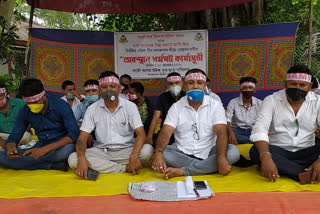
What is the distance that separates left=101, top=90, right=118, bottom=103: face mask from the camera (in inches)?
128

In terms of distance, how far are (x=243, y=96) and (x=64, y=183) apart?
10.1 feet

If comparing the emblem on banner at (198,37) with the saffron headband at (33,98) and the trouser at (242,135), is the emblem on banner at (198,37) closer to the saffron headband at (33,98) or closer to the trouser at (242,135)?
the trouser at (242,135)

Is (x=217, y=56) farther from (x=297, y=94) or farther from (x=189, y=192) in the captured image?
(x=189, y=192)

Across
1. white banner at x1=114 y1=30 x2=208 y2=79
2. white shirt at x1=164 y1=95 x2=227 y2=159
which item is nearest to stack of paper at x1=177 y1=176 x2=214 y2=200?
white shirt at x1=164 y1=95 x2=227 y2=159

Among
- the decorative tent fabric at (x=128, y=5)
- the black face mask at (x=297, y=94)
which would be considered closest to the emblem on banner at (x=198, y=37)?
the decorative tent fabric at (x=128, y=5)

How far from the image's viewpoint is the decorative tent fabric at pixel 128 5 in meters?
5.59

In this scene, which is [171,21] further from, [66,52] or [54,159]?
[54,159]

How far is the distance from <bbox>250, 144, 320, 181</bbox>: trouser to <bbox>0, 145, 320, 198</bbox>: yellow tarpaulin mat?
3.6 inches

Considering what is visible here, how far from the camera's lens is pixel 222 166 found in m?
2.83

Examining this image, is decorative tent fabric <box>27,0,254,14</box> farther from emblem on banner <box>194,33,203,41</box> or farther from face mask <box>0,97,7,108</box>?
face mask <box>0,97,7,108</box>

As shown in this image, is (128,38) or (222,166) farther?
(128,38)

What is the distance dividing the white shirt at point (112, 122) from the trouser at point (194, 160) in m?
0.51

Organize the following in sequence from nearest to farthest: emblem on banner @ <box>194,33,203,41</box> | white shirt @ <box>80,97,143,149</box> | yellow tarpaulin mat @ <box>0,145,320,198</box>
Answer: yellow tarpaulin mat @ <box>0,145,320,198</box>
white shirt @ <box>80,97,143,149</box>
emblem on banner @ <box>194,33,203,41</box>

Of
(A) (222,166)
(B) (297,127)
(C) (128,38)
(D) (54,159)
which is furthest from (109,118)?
(C) (128,38)
